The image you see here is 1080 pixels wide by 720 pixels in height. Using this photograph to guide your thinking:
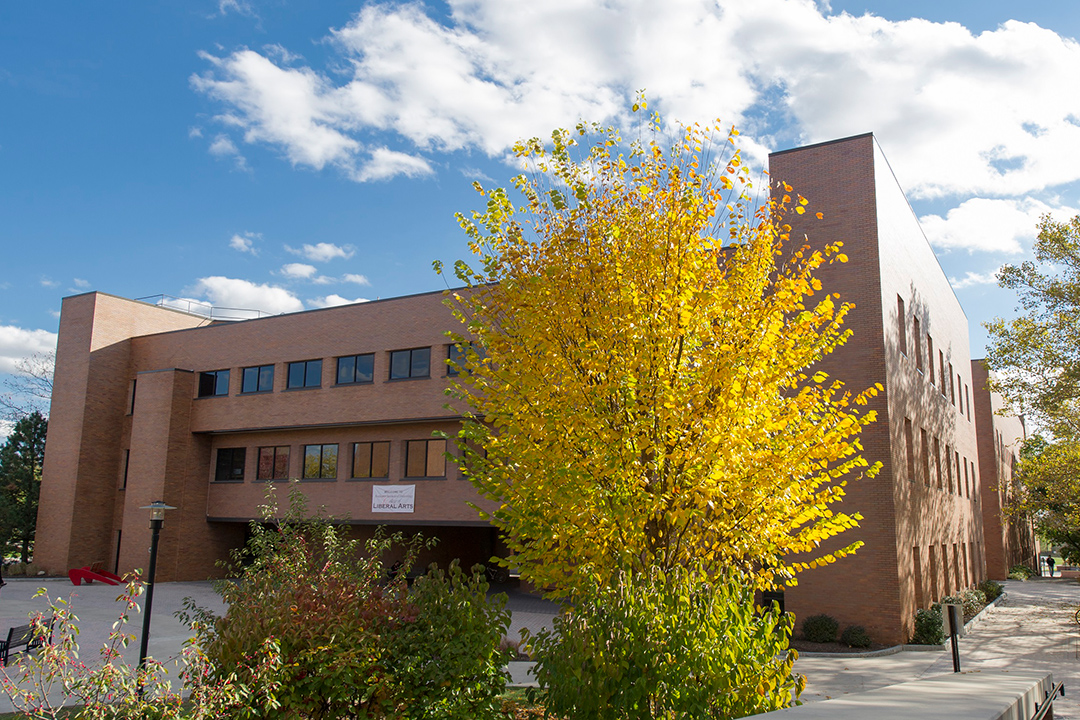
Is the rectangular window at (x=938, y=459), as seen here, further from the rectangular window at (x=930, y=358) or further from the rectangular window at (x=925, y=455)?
the rectangular window at (x=930, y=358)

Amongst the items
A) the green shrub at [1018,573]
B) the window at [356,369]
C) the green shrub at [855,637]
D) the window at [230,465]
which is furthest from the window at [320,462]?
the green shrub at [1018,573]

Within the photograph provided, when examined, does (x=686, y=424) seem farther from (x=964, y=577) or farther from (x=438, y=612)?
(x=964, y=577)

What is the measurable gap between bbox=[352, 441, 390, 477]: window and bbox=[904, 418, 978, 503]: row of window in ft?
61.2

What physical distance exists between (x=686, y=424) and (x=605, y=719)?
131 inches

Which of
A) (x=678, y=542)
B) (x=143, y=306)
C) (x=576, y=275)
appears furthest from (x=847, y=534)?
(x=143, y=306)

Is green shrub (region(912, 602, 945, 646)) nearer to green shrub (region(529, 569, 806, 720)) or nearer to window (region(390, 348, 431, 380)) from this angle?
green shrub (region(529, 569, 806, 720))

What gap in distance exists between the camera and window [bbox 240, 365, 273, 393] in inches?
1320

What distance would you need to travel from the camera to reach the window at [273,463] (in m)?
33.0

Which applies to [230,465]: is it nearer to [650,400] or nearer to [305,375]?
[305,375]

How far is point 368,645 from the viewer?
25.5ft

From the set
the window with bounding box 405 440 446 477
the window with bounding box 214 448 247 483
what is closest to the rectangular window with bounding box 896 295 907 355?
the window with bounding box 405 440 446 477

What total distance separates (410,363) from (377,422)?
2.69 m

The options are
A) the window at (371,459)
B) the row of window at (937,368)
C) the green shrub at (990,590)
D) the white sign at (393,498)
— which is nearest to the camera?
the row of window at (937,368)

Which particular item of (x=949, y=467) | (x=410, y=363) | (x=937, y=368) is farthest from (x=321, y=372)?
(x=949, y=467)
